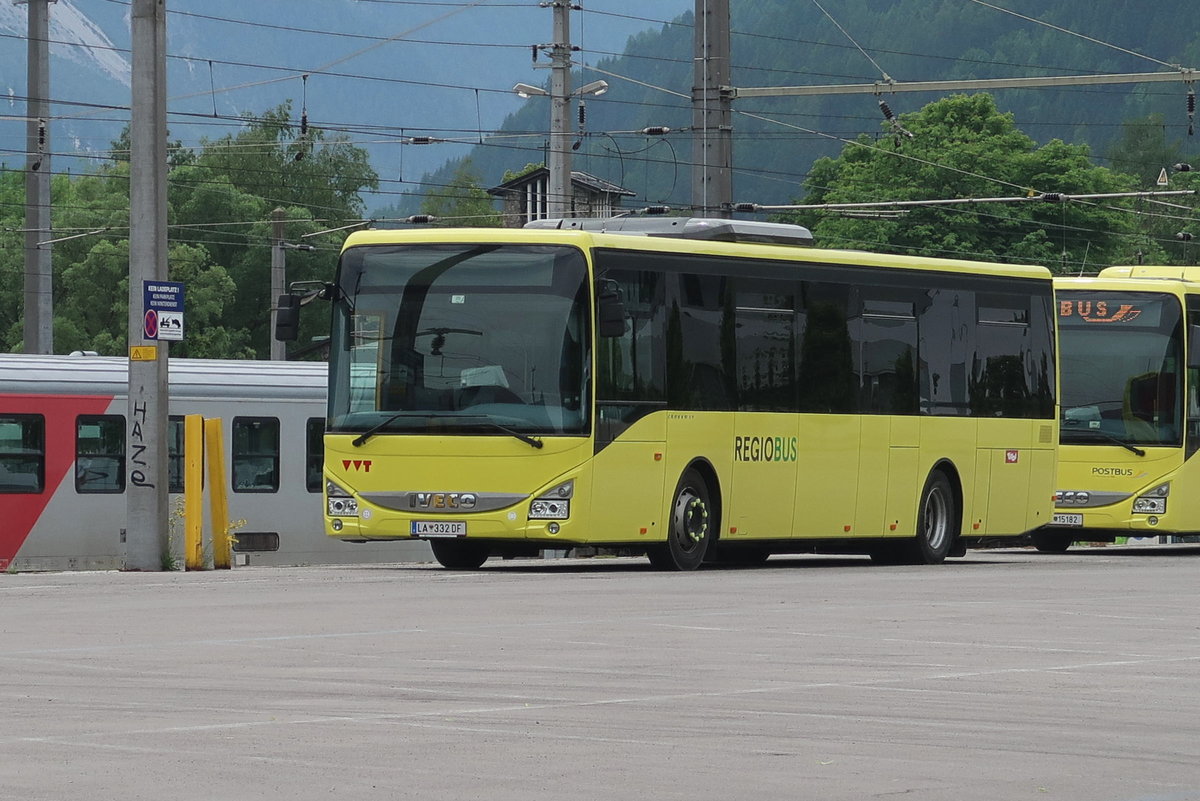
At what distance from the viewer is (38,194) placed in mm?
42875

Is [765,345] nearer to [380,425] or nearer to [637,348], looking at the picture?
[637,348]

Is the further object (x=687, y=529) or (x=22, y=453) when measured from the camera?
(x=22, y=453)

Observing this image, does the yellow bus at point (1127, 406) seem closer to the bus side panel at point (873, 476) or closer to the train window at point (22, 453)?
the bus side panel at point (873, 476)

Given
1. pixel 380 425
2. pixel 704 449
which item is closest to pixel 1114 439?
pixel 704 449

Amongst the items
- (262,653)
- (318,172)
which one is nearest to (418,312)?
(262,653)

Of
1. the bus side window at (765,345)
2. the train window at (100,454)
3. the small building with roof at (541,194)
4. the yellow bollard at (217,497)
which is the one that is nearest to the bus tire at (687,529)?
the bus side window at (765,345)

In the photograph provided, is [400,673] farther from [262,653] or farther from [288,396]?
[288,396]

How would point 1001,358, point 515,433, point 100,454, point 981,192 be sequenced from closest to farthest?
point 515,433 → point 1001,358 → point 100,454 → point 981,192

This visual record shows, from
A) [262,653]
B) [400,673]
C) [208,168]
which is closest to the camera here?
[400,673]

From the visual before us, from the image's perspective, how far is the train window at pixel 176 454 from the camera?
1238 inches

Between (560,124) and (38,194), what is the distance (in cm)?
Answer: 940

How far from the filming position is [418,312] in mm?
22250

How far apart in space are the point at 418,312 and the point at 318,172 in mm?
85088

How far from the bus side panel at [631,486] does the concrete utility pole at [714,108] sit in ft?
37.4
